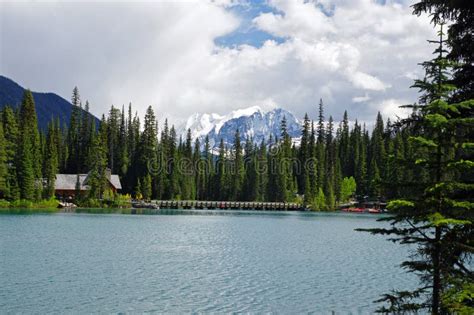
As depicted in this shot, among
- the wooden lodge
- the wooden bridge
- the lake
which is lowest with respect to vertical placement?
the lake

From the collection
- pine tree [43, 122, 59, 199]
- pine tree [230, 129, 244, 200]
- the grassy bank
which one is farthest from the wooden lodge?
pine tree [230, 129, 244, 200]

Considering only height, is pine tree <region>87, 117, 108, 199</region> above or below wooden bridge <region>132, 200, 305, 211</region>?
above

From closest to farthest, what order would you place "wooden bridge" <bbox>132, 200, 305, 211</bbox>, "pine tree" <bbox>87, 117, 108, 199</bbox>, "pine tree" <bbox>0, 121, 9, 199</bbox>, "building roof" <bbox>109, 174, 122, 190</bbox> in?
"pine tree" <bbox>0, 121, 9, 199</bbox> < "pine tree" <bbox>87, 117, 108, 199</bbox> < "building roof" <bbox>109, 174, 122, 190</bbox> < "wooden bridge" <bbox>132, 200, 305, 211</bbox>

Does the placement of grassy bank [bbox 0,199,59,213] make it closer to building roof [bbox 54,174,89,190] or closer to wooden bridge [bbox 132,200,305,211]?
building roof [bbox 54,174,89,190]

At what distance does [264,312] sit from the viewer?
1908 centimetres

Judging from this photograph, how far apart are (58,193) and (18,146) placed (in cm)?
2072

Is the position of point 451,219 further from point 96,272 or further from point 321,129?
point 321,129

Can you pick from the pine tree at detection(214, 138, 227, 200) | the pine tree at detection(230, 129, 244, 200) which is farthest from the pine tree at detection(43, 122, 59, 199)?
the pine tree at detection(230, 129, 244, 200)

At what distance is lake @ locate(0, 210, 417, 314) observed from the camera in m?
19.8

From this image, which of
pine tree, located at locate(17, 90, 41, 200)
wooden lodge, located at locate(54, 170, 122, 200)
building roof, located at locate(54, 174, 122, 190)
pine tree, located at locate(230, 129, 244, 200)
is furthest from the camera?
pine tree, located at locate(230, 129, 244, 200)

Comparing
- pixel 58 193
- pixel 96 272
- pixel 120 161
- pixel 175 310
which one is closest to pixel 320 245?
pixel 96 272

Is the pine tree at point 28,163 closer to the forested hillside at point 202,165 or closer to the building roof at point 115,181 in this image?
the forested hillside at point 202,165

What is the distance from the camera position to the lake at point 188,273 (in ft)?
65.0

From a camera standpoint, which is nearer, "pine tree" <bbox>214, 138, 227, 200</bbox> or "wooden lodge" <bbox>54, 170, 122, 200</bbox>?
"wooden lodge" <bbox>54, 170, 122, 200</bbox>
